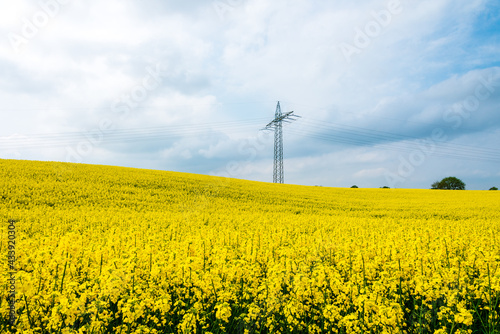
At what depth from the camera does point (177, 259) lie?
5125mm

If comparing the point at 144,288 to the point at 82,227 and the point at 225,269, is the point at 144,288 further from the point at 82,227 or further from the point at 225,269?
the point at 82,227

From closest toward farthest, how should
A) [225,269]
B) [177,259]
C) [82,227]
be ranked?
1. [225,269]
2. [177,259]
3. [82,227]

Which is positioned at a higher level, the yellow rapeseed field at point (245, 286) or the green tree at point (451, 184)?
the green tree at point (451, 184)

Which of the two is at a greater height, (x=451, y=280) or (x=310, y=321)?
(x=451, y=280)

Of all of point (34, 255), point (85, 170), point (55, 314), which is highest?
point (85, 170)

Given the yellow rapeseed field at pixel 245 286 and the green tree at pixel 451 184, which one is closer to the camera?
the yellow rapeseed field at pixel 245 286

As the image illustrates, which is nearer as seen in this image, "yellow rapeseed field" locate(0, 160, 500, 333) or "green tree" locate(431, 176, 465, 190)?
"yellow rapeseed field" locate(0, 160, 500, 333)

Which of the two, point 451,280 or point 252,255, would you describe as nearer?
point 451,280

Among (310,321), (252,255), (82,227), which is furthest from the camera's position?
(82,227)

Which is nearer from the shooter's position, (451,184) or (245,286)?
(245,286)

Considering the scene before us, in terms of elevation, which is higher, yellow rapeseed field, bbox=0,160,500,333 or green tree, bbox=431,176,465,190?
green tree, bbox=431,176,465,190

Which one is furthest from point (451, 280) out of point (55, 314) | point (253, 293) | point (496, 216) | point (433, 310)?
point (496, 216)

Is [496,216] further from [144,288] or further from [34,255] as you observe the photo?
[34,255]

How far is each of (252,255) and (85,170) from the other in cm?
2471
